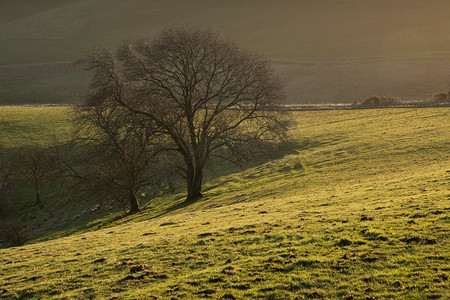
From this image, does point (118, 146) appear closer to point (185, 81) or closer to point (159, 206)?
point (159, 206)

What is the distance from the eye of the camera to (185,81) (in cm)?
3572

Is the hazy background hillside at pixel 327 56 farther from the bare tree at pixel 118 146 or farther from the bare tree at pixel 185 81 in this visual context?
the bare tree at pixel 118 146

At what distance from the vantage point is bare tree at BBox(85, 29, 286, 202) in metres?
33.6

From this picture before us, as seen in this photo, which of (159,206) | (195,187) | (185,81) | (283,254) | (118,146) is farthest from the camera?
(159,206)

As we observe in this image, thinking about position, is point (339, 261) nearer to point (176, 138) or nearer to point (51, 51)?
point (176, 138)

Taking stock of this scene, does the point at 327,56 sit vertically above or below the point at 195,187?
above

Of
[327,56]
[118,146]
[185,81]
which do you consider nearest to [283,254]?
[185,81]

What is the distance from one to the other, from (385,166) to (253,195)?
1195 centimetres

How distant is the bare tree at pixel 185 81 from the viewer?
33.6 meters

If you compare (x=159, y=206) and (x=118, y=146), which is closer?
(x=118, y=146)

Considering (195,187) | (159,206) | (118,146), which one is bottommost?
(159,206)

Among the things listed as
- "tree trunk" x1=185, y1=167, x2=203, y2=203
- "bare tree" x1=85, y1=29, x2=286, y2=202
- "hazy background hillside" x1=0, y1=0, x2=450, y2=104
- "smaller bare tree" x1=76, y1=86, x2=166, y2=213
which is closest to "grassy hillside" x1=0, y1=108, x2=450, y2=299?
"bare tree" x1=85, y1=29, x2=286, y2=202

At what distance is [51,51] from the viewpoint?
589 ft

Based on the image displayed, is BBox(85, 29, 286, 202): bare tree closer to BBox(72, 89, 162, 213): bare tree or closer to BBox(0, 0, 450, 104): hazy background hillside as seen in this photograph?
BBox(72, 89, 162, 213): bare tree
